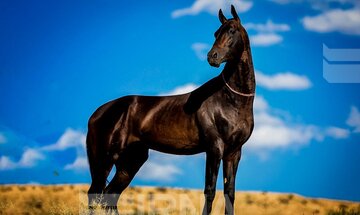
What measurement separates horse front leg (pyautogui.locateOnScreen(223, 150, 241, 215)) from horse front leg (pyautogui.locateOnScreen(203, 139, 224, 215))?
369 mm

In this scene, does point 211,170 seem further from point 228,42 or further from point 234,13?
point 234,13

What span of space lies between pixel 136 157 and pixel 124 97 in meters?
1.26

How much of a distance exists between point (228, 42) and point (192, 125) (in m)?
1.63

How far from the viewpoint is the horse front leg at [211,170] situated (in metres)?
9.20

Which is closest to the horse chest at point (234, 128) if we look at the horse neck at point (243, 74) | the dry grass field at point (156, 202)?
the horse neck at point (243, 74)

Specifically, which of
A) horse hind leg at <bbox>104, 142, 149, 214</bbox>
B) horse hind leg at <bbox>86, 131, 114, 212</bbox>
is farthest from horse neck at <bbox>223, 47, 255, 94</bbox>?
horse hind leg at <bbox>86, 131, 114, 212</bbox>

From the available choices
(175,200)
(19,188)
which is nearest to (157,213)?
(175,200)

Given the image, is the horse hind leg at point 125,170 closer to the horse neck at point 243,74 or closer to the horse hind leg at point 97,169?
the horse hind leg at point 97,169

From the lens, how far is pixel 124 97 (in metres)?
11.1

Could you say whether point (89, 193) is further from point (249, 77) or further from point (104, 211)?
point (249, 77)

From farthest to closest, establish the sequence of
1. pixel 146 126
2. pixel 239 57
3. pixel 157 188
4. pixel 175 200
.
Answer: pixel 157 188 → pixel 175 200 → pixel 146 126 → pixel 239 57

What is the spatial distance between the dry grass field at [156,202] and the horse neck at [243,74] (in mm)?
2353

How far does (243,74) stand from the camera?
9.52 meters

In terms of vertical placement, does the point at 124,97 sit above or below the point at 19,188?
above
